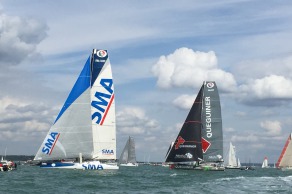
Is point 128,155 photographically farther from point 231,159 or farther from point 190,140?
point 190,140

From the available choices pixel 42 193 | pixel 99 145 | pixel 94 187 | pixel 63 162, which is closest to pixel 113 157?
pixel 99 145

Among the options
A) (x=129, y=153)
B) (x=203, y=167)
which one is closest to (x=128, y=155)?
(x=129, y=153)

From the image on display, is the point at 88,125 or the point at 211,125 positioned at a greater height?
the point at 211,125

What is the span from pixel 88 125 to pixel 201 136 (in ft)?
80.7

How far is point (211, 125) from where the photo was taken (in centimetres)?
8388

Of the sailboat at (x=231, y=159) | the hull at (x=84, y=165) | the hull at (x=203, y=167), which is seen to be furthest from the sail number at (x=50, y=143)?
the sailboat at (x=231, y=159)

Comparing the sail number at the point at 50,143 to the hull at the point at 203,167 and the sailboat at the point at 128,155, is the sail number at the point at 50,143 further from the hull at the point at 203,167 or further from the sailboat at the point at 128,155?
the sailboat at the point at 128,155

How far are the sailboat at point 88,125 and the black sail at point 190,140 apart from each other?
60.0 feet

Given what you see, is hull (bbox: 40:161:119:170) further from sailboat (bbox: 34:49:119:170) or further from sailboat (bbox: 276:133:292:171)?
sailboat (bbox: 276:133:292:171)

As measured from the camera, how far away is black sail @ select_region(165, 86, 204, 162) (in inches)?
3226

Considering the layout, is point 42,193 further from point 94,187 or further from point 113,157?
point 113,157

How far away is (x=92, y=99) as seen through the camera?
66.2 metres

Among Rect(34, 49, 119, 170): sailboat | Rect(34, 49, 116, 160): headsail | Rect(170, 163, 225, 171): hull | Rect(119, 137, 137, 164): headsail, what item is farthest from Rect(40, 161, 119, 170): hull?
Rect(119, 137, 137, 164): headsail

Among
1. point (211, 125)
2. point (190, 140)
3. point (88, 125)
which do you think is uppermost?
point (211, 125)
